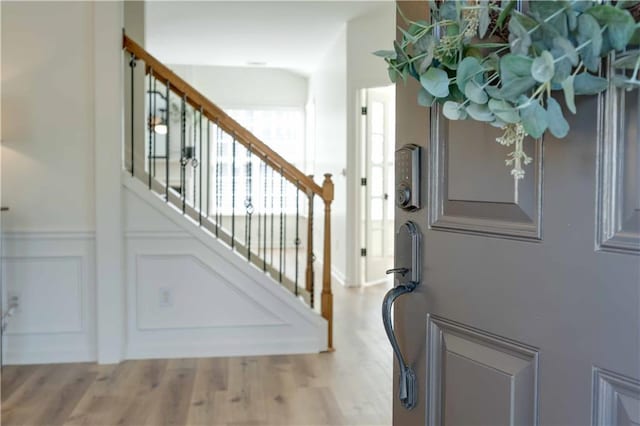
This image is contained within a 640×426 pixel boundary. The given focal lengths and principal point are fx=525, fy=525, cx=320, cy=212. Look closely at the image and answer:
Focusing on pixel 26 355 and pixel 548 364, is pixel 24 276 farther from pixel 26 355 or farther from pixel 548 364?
pixel 548 364

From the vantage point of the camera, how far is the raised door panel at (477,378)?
778mm

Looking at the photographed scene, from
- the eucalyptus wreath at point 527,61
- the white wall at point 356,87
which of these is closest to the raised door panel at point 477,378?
the eucalyptus wreath at point 527,61

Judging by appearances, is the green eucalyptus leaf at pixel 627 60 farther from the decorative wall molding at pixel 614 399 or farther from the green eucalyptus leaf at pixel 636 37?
the decorative wall molding at pixel 614 399

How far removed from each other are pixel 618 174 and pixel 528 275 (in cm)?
19

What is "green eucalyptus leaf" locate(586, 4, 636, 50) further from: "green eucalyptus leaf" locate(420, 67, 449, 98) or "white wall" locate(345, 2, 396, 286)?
"white wall" locate(345, 2, 396, 286)

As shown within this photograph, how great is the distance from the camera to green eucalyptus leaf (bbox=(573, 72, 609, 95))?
2.03ft

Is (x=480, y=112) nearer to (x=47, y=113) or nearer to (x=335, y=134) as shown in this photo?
(x=47, y=113)

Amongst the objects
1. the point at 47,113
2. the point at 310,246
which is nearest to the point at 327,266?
the point at 310,246

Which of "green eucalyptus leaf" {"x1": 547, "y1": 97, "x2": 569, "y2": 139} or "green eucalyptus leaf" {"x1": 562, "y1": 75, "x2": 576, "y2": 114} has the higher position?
"green eucalyptus leaf" {"x1": 562, "y1": 75, "x2": 576, "y2": 114}

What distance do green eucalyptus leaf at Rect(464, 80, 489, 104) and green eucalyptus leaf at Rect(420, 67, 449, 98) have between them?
0.04 metres

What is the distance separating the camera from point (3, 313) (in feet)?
10.1

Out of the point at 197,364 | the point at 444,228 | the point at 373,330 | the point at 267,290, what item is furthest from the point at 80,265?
the point at 444,228

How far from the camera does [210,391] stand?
2.82 metres

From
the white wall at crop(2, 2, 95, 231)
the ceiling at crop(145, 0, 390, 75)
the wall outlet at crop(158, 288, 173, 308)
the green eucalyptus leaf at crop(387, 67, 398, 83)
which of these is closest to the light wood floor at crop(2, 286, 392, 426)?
the wall outlet at crop(158, 288, 173, 308)
